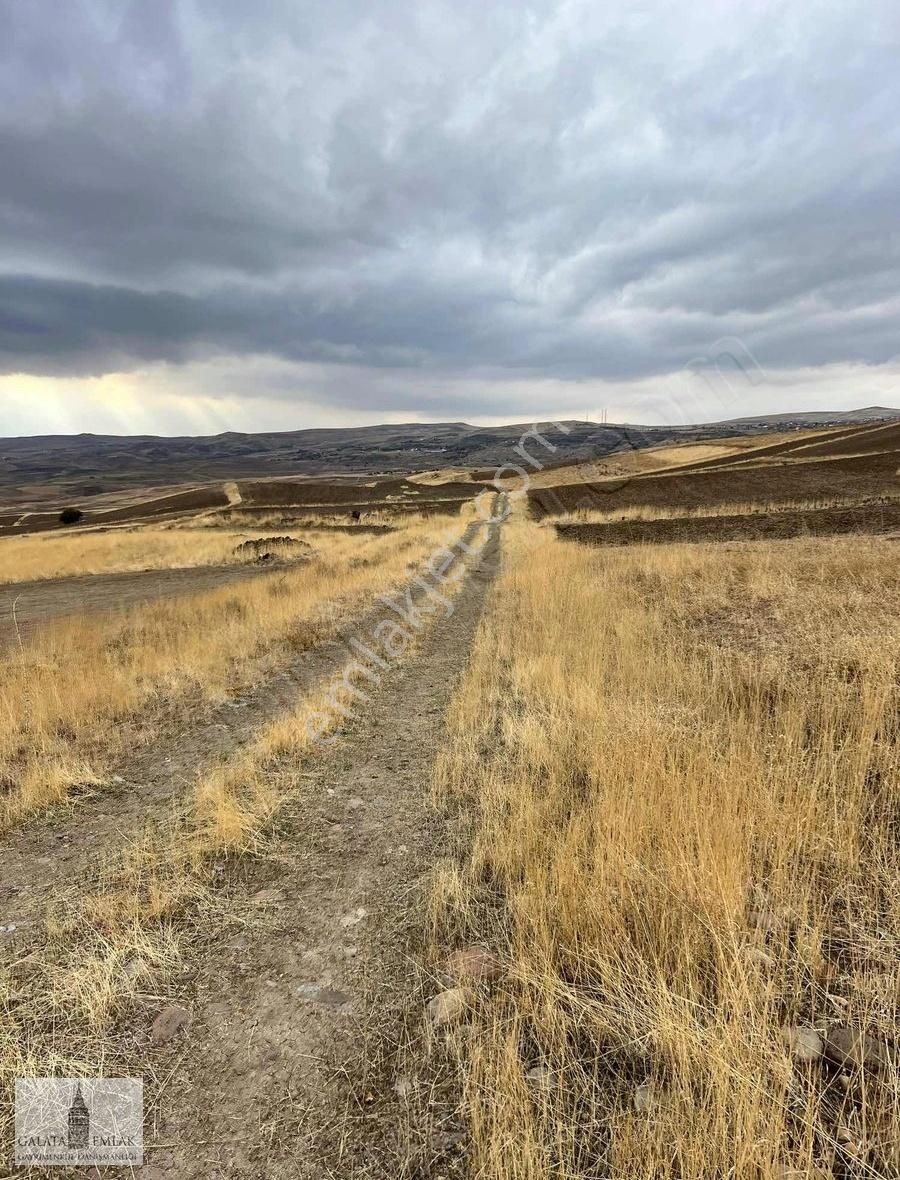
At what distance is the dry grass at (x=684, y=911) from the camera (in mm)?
1881

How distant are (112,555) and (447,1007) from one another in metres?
35.6

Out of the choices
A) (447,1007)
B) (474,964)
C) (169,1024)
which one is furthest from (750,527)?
(169,1024)

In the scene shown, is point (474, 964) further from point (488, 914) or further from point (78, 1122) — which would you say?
point (78, 1122)

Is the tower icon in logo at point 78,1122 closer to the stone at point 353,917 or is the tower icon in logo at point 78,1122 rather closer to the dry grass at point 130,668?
the stone at point 353,917

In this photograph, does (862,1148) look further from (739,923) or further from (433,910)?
(433,910)

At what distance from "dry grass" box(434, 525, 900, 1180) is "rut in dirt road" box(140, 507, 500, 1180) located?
0.34 m

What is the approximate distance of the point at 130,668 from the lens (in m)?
9.25

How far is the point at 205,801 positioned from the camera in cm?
487

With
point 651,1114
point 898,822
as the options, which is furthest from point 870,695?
point 651,1114

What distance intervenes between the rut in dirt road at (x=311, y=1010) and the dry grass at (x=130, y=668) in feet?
9.17

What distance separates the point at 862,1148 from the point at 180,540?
3922 centimetres

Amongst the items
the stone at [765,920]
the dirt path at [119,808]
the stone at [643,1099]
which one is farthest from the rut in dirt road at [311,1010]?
the stone at [765,920]

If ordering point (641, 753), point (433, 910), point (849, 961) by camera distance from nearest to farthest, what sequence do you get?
point (849, 961)
point (433, 910)
point (641, 753)

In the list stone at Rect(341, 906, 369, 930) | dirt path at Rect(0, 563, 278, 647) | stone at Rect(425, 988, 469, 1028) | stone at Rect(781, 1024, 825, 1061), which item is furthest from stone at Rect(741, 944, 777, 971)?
dirt path at Rect(0, 563, 278, 647)
